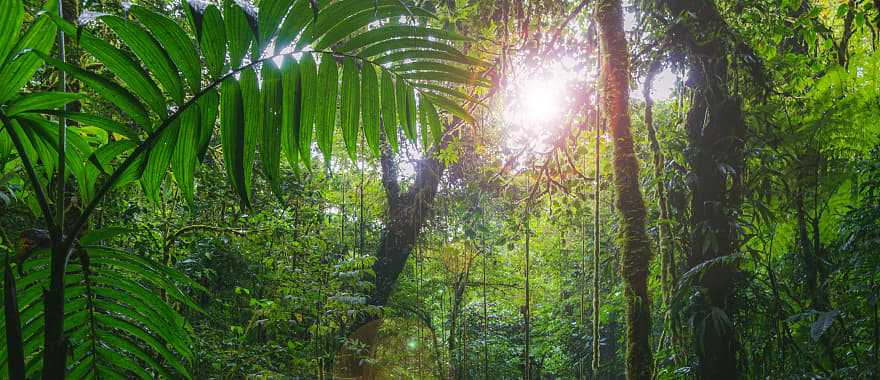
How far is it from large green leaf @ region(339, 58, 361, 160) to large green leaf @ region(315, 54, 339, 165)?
0.07 feet

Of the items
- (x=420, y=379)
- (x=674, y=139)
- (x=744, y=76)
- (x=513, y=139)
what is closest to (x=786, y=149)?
(x=744, y=76)

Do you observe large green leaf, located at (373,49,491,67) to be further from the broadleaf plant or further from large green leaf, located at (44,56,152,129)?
large green leaf, located at (44,56,152,129)

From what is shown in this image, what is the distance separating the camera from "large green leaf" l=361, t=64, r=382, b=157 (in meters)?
0.97

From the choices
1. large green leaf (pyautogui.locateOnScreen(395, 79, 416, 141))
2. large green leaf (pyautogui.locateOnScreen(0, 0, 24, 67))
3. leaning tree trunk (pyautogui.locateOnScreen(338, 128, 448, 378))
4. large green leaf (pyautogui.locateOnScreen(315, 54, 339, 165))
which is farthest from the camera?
leaning tree trunk (pyautogui.locateOnScreen(338, 128, 448, 378))

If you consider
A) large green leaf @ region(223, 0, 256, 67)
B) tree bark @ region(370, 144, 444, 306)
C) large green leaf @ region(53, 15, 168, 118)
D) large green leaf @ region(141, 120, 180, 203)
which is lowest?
large green leaf @ region(141, 120, 180, 203)

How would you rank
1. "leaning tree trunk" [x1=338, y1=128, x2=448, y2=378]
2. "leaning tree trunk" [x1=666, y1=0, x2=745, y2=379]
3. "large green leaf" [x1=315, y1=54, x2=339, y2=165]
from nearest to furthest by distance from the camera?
"large green leaf" [x1=315, y1=54, x2=339, y2=165] < "leaning tree trunk" [x1=666, y1=0, x2=745, y2=379] < "leaning tree trunk" [x1=338, y1=128, x2=448, y2=378]

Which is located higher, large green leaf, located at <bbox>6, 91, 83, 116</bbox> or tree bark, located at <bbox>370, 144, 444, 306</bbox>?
tree bark, located at <bbox>370, 144, 444, 306</bbox>

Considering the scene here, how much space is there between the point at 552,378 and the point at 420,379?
251 inches

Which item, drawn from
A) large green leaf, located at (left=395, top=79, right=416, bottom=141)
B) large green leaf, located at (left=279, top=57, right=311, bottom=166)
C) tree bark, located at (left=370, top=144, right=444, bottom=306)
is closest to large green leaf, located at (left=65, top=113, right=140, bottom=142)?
large green leaf, located at (left=279, top=57, right=311, bottom=166)

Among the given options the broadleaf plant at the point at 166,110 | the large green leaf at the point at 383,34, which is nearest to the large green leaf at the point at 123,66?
the broadleaf plant at the point at 166,110

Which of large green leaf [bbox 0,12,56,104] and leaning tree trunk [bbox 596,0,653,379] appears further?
leaning tree trunk [bbox 596,0,653,379]

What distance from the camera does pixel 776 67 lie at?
7.60ft

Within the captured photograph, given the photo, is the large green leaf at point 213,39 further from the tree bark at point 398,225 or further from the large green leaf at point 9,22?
the tree bark at point 398,225

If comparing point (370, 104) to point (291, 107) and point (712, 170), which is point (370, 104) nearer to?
point (291, 107)
